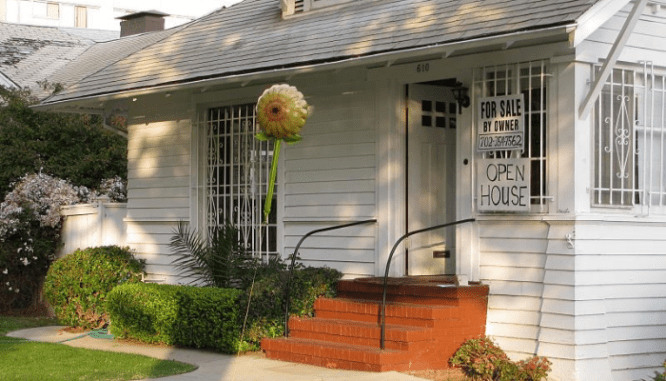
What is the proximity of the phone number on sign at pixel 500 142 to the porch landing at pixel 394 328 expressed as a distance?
1537 mm

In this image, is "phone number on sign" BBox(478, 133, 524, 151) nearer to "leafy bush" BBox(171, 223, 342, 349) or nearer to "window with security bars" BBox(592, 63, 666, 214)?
"window with security bars" BBox(592, 63, 666, 214)

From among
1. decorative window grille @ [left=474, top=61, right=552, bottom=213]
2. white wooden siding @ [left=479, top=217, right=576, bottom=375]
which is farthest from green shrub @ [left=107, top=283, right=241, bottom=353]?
decorative window grille @ [left=474, top=61, right=552, bottom=213]

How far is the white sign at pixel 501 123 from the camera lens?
11.5 m

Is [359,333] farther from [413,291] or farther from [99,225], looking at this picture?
[99,225]

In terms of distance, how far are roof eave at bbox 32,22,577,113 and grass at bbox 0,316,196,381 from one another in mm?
3667

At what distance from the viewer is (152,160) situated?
1642 centimetres

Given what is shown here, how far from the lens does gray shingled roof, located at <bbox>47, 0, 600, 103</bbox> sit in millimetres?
11156

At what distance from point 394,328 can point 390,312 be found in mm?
499

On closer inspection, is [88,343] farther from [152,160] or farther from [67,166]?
[67,166]

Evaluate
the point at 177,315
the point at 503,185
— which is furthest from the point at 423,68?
the point at 177,315

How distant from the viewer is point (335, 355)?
11.5m

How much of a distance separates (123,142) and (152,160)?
4.13 metres

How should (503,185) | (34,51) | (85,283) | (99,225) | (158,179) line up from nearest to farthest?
1. (503,185)
2. (85,283)
3. (158,179)
4. (99,225)
5. (34,51)

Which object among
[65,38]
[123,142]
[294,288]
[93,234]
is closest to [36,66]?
[65,38]
